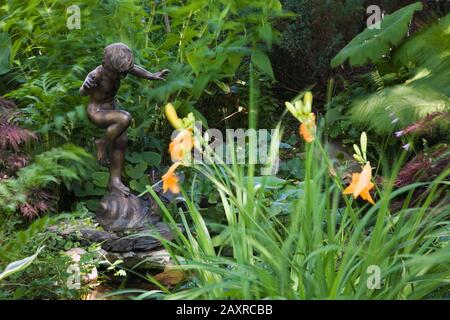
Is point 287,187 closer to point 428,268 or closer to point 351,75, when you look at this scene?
point 428,268

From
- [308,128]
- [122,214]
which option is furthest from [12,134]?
[308,128]

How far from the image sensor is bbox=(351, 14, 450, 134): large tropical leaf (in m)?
4.12

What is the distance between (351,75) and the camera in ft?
19.2

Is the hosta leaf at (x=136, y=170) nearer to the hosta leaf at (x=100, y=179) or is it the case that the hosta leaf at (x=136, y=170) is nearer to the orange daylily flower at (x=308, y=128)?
the hosta leaf at (x=100, y=179)

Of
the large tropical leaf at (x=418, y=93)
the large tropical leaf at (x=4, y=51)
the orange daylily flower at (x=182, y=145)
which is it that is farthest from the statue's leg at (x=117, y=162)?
the orange daylily flower at (x=182, y=145)

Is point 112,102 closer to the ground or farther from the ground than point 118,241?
farther from the ground

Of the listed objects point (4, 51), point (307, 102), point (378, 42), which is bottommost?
point (307, 102)

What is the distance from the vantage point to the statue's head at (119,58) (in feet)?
11.7

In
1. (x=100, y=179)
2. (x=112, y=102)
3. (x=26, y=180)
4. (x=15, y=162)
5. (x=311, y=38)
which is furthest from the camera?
(x=311, y=38)

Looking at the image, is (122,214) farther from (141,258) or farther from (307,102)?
(307,102)

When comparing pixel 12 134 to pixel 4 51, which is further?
pixel 4 51

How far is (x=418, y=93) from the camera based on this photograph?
4.25m

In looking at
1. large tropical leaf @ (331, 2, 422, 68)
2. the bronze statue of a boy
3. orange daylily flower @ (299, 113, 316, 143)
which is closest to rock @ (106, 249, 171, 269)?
the bronze statue of a boy

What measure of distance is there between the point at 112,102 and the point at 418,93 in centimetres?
173
